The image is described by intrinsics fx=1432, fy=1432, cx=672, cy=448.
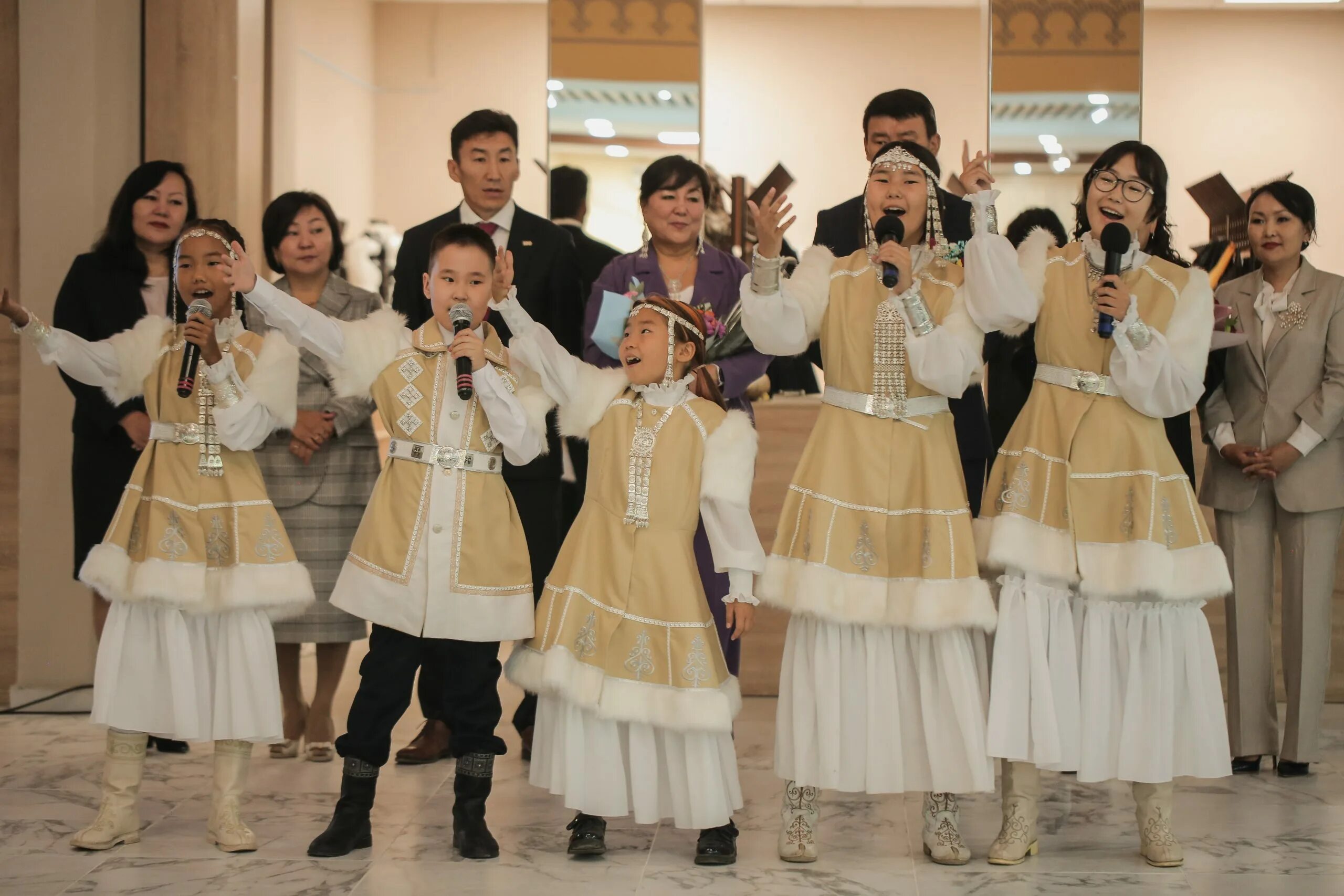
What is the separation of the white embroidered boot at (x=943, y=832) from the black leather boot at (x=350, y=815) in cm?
134

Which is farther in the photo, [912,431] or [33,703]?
[33,703]

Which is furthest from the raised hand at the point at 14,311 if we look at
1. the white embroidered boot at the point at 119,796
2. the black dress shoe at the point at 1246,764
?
the black dress shoe at the point at 1246,764

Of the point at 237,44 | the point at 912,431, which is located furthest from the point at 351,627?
the point at 237,44

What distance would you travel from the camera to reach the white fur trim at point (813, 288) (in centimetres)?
344

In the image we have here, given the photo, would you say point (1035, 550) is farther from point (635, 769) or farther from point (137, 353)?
point (137, 353)

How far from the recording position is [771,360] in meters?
4.11

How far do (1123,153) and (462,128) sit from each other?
6.40 ft

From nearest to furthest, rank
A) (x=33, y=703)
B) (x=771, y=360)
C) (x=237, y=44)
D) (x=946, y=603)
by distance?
(x=946, y=603) < (x=771, y=360) < (x=33, y=703) < (x=237, y=44)

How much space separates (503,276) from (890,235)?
2.98ft

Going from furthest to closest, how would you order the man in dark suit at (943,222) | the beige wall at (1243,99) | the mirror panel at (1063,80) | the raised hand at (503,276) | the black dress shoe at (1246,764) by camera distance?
the beige wall at (1243,99) → the mirror panel at (1063,80) → the black dress shoe at (1246,764) → the man in dark suit at (943,222) → the raised hand at (503,276)

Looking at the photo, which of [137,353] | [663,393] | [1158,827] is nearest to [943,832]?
[1158,827]

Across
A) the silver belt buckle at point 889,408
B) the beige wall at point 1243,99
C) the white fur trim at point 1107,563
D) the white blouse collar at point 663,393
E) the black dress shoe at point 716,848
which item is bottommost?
the black dress shoe at point 716,848

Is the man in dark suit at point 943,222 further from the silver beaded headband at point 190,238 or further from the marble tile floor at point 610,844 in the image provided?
the silver beaded headband at point 190,238

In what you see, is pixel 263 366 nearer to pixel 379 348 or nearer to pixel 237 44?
pixel 379 348
